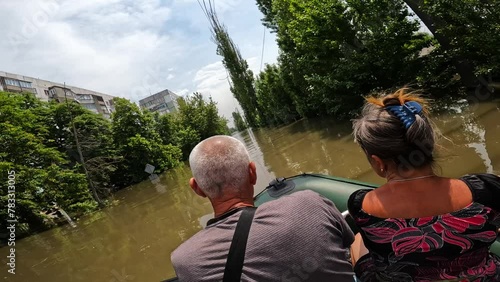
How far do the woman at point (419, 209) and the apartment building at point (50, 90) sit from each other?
30807 mm

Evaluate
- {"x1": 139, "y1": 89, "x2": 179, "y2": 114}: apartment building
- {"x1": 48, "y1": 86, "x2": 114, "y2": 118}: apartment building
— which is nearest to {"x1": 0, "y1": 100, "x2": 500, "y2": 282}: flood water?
{"x1": 48, "y1": 86, "x2": 114, "y2": 118}: apartment building

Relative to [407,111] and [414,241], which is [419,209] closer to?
[414,241]

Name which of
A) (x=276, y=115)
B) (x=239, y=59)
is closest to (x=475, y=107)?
(x=276, y=115)

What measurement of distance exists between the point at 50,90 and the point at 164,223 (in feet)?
149

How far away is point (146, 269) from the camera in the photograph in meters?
5.70

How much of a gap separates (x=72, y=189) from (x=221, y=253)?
600 inches

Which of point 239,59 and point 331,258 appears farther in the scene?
point 239,59

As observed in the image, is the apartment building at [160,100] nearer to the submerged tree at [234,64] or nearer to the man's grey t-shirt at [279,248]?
the submerged tree at [234,64]

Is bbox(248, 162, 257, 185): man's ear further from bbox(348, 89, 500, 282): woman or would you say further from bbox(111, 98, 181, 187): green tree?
bbox(111, 98, 181, 187): green tree

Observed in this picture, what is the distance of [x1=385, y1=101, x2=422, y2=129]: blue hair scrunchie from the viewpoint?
1244 mm

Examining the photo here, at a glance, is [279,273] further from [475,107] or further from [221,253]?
[475,107]

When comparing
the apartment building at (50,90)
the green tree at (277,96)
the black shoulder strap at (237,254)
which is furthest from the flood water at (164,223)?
the apartment building at (50,90)

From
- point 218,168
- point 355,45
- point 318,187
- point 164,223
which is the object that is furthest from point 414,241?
point 355,45

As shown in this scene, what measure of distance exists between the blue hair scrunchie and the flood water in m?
3.95
